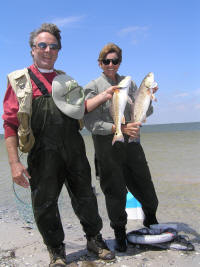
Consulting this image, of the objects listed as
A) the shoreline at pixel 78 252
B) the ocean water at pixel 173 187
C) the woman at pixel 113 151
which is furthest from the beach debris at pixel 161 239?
the ocean water at pixel 173 187

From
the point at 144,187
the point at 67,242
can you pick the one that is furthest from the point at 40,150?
the point at 67,242

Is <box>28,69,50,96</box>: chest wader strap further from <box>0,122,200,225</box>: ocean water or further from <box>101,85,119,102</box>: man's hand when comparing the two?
<box>0,122,200,225</box>: ocean water

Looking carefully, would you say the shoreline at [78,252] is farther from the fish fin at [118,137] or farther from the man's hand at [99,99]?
the man's hand at [99,99]

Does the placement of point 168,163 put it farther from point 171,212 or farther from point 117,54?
point 117,54

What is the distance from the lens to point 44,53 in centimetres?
360

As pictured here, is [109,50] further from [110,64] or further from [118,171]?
[118,171]

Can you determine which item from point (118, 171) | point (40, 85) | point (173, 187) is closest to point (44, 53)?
point (40, 85)

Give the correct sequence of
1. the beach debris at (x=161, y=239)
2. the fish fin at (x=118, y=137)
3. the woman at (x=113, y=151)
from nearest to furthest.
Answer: the fish fin at (x=118, y=137)
the woman at (x=113, y=151)
the beach debris at (x=161, y=239)

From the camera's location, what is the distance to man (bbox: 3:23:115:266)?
3.49 metres

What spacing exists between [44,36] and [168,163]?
10.6m

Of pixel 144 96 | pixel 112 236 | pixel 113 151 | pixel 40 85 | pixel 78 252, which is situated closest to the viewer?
pixel 40 85

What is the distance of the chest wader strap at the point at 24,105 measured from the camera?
3388mm

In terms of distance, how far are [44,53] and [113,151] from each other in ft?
4.97

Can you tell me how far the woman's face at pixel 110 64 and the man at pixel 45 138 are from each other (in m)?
0.56
